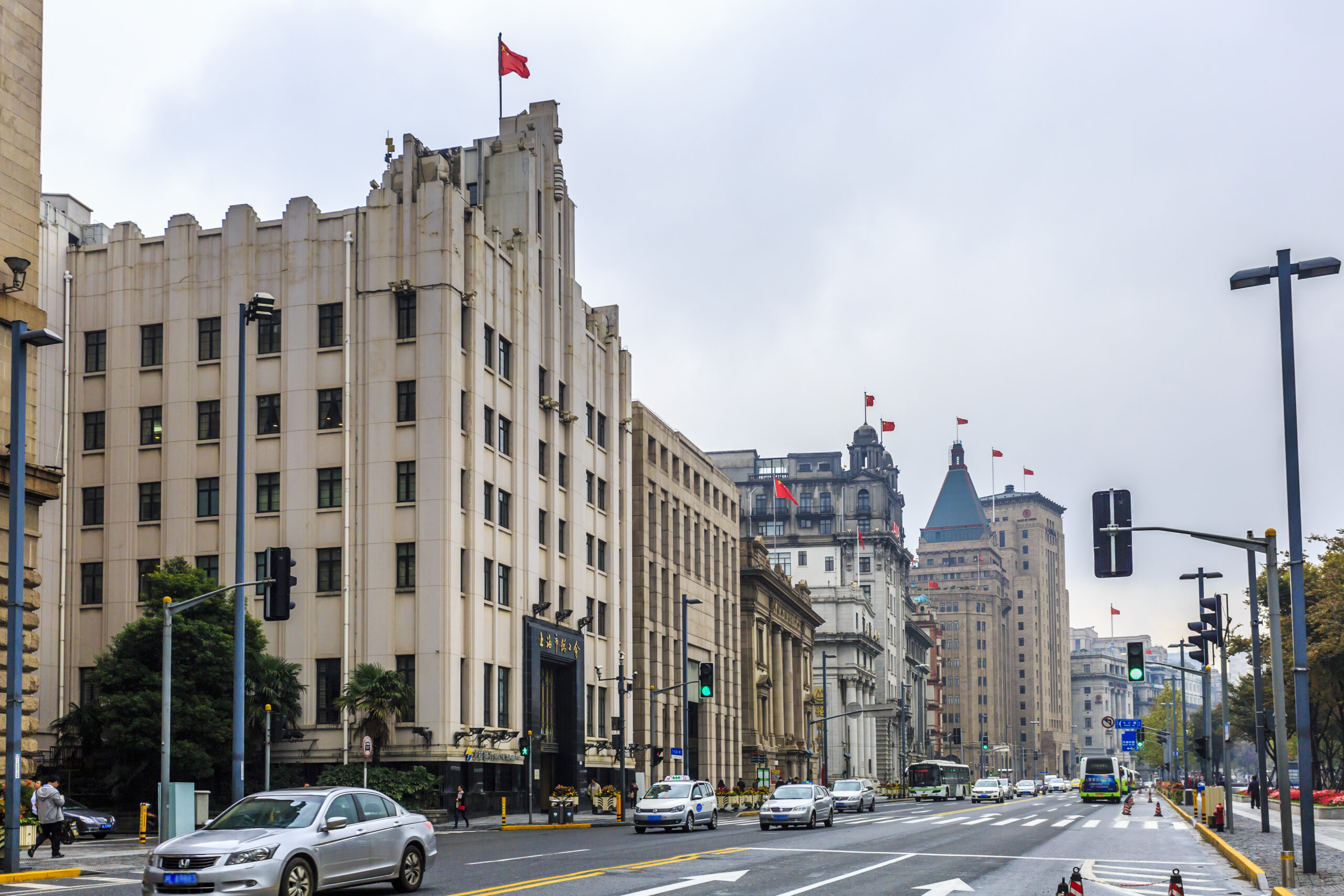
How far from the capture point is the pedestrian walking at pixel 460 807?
46.2 metres

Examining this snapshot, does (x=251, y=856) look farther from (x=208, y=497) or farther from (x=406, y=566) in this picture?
(x=208, y=497)

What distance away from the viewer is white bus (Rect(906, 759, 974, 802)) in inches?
3937

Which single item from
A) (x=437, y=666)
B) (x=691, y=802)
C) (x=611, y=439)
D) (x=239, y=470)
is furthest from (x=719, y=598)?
(x=239, y=470)

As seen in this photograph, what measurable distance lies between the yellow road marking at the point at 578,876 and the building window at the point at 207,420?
31.3 m

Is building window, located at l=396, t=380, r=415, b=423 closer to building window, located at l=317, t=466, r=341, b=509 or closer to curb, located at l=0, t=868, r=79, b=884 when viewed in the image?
building window, located at l=317, t=466, r=341, b=509

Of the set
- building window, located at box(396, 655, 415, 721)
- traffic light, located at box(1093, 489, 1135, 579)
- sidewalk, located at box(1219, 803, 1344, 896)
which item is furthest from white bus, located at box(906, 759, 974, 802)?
traffic light, located at box(1093, 489, 1135, 579)

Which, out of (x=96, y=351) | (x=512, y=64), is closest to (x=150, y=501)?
(x=96, y=351)

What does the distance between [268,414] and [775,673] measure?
63561 millimetres

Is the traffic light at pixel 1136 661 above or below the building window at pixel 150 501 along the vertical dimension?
below

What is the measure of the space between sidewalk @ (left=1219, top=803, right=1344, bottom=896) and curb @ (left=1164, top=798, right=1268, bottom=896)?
0.17m

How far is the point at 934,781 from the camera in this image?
10138 cm

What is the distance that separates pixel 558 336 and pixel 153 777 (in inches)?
1026

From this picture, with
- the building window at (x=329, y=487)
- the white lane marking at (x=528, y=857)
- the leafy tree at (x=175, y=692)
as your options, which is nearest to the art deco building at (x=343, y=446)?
the building window at (x=329, y=487)

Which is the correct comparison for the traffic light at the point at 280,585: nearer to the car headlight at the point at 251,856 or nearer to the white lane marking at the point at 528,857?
the white lane marking at the point at 528,857
